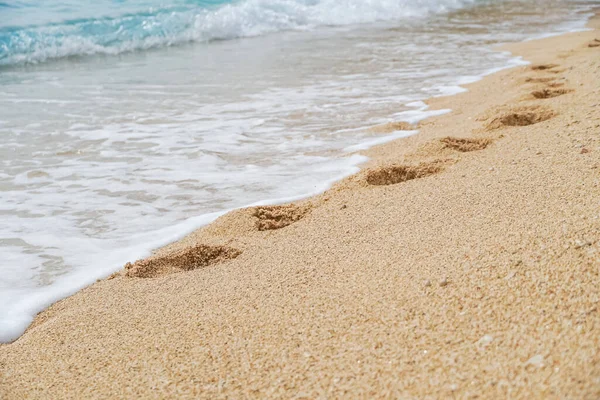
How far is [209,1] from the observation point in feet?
49.0

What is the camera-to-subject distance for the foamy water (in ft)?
9.64

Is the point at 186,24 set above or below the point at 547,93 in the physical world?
above

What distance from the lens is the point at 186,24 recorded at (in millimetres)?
12469

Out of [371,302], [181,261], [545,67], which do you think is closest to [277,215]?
[181,261]

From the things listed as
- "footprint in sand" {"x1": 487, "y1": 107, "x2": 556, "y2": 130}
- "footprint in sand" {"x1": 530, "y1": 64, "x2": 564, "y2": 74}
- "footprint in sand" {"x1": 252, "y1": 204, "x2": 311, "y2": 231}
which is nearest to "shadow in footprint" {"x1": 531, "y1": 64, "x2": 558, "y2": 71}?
"footprint in sand" {"x1": 530, "y1": 64, "x2": 564, "y2": 74}

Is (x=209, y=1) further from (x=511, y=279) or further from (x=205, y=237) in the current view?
(x=511, y=279)

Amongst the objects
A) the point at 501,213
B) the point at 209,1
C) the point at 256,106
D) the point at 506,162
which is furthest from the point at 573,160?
the point at 209,1

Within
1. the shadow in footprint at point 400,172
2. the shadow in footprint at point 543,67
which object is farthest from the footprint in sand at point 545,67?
the shadow in footprint at point 400,172

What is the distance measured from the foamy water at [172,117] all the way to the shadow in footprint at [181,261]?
0.19 m

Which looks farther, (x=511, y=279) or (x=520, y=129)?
(x=520, y=129)

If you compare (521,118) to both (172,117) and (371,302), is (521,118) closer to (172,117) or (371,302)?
(371,302)

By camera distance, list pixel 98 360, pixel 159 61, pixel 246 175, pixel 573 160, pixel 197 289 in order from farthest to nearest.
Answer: pixel 159 61, pixel 246 175, pixel 573 160, pixel 197 289, pixel 98 360

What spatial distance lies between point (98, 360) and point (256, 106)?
13.1ft

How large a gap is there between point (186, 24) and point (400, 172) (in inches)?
411
